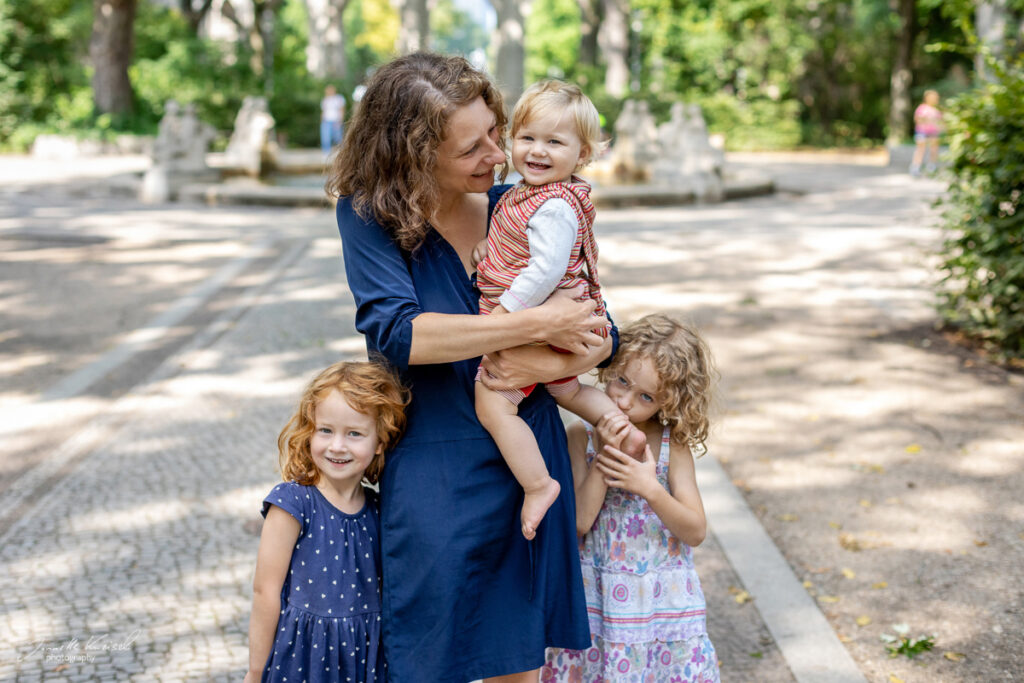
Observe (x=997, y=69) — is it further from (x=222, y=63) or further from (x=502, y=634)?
(x=222, y=63)

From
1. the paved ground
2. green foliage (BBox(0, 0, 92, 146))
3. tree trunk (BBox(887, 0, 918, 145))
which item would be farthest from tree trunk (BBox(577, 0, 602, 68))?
the paved ground

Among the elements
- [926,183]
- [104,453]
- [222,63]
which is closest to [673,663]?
[104,453]

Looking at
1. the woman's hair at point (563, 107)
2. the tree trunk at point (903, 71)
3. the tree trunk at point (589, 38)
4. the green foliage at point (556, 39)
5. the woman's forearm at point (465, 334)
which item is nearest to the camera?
the woman's forearm at point (465, 334)

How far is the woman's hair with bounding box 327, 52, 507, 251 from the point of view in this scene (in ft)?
7.22

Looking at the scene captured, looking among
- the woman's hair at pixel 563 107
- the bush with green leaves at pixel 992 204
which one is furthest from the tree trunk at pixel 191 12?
the woman's hair at pixel 563 107

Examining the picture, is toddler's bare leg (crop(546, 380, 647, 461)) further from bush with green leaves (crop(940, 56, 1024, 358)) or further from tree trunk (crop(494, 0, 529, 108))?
tree trunk (crop(494, 0, 529, 108))

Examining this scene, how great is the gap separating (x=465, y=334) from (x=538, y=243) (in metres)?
0.27

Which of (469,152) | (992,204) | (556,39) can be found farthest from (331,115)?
(556,39)

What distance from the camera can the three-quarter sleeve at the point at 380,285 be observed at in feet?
7.11

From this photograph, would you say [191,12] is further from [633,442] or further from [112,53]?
[633,442]

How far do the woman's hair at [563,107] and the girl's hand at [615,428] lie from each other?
64cm

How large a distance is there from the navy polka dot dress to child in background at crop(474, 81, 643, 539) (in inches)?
17.2

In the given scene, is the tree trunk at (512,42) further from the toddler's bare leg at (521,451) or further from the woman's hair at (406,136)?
the toddler's bare leg at (521,451)

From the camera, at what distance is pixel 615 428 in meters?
2.47
